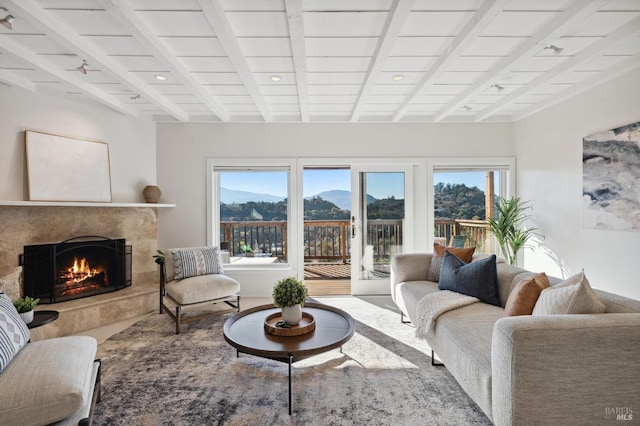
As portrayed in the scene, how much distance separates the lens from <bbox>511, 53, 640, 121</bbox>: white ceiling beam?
2.77m

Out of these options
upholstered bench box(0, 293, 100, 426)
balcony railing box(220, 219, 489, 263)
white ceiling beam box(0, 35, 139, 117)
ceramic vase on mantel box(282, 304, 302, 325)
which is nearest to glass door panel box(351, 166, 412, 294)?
balcony railing box(220, 219, 489, 263)

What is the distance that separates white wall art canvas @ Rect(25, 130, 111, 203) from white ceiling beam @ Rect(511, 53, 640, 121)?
519 cm

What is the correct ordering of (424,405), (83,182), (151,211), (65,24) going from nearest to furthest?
(424,405) → (65,24) → (83,182) → (151,211)

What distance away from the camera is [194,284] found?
3369 millimetres

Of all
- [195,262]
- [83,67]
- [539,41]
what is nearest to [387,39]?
[539,41]

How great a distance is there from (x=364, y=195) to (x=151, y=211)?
9.43 feet

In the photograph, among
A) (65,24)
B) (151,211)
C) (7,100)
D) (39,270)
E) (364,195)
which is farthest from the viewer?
(364,195)

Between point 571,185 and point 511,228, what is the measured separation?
86cm

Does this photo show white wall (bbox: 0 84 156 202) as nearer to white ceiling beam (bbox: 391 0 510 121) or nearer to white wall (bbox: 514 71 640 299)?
white ceiling beam (bbox: 391 0 510 121)

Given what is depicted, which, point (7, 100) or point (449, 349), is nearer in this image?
point (449, 349)

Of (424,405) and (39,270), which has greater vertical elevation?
(39,270)

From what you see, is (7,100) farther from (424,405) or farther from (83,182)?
(424,405)

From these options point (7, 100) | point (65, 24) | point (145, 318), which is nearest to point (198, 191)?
point (145, 318)

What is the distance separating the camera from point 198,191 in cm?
451
